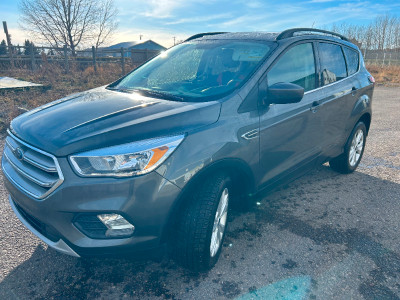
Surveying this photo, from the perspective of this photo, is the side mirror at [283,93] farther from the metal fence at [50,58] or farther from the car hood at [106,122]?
the metal fence at [50,58]

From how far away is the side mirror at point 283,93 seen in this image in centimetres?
235

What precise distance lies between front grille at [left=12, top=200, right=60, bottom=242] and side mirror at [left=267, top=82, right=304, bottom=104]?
1773mm

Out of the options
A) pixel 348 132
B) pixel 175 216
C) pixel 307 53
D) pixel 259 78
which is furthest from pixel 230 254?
pixel 348 132

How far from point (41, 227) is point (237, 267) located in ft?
4.57

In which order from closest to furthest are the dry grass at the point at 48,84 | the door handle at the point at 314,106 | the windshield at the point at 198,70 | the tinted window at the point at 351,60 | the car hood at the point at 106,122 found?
the car hood at the point at 106,122 < the windshield at the point at 198,70 < the door handle at the point at 314,106 < the tinted window at the point at 351,60 < the dry grass at the point at 48,84

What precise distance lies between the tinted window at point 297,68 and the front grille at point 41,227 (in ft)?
6.29

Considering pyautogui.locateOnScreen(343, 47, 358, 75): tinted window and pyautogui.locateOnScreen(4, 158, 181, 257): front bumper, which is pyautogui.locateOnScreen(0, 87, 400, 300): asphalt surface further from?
pyautogui.locateOnScreen(343, 47, 358, 75): tinted window

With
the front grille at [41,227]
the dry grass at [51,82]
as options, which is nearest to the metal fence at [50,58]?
the dry grass at [51,82]

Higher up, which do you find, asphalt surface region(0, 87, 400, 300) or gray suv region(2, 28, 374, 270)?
gray suv region(2, 28, 374, 270)

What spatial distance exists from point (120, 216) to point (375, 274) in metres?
1.89

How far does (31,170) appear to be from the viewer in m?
1.96

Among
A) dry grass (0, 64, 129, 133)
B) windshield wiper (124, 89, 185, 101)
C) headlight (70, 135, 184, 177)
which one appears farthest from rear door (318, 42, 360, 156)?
dry grass (0, 64, 129, 133)

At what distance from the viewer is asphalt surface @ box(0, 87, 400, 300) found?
2064mm

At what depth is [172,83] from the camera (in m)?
2.81
